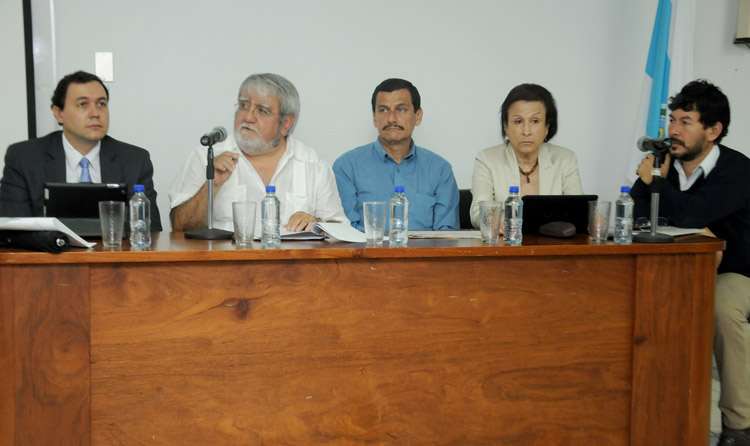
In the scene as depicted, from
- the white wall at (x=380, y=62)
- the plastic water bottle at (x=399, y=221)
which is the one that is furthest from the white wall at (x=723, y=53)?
the plastic water bottle at (x=399, y=221)

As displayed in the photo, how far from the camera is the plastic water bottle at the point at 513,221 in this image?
1.75 meters

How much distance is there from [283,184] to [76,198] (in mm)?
1028

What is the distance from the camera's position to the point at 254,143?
274cm

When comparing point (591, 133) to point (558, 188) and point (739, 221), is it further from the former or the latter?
point (739, 221)

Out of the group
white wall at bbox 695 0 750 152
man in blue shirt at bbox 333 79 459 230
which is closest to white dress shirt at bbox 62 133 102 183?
man in blue shirt at bbox 333 79 459 230

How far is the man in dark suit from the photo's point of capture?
8.95ft

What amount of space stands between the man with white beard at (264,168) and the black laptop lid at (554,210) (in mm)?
1002

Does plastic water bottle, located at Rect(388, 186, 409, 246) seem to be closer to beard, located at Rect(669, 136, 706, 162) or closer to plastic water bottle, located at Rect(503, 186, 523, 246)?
plastic water bottle, located at Rect(503, 186, 523, 246)

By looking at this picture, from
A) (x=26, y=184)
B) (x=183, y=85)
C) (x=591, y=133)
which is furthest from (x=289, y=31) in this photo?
(x=591, y=133)

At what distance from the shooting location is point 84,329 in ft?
4.77

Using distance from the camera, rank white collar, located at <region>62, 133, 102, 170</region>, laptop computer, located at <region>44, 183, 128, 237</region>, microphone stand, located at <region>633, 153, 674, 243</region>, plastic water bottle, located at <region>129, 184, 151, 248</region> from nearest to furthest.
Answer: plastic water bottle, located at <region>129, 184, 151, 248</region> < microphone stand, located at <region>633, 153, 674, 243</region> < laptop computer, located at <region>44, 183, 128, 237</region> < white collar, located at <region>62, 133, 102, 170</region>

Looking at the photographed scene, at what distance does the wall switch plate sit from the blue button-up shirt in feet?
4.28

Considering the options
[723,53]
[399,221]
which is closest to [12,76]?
[399,221]

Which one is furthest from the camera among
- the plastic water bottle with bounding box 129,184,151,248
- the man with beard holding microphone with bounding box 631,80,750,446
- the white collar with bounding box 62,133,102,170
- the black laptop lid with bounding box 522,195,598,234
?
the white collar with bounding box 62,133,102,170
